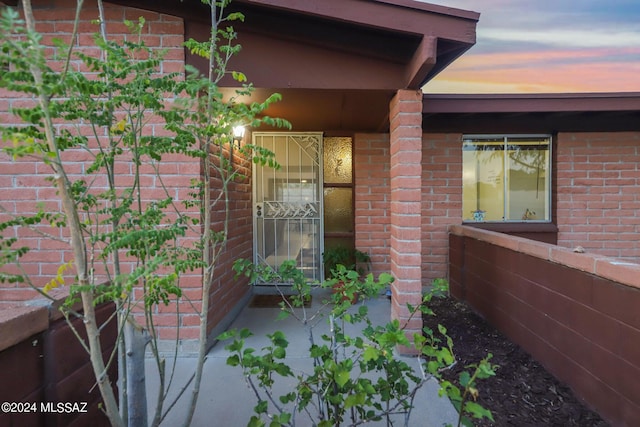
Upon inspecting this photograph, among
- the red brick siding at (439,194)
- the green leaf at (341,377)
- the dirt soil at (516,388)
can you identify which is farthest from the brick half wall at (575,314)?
the green leaf at (341,377)

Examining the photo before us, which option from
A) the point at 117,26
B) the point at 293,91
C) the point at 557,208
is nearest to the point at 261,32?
the point at 293,91

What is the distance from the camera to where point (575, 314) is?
2365 millimetres

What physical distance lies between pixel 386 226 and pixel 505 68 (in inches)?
153

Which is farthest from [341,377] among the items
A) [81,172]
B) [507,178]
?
[507,178]

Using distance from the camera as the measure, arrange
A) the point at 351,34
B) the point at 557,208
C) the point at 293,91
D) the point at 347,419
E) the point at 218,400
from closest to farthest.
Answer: the point at 347,419 < the point at 218,400 < the point at 351,34 < the point at 293,91 < the point at 557,208

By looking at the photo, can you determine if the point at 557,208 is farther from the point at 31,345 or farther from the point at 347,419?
the point at 31,345

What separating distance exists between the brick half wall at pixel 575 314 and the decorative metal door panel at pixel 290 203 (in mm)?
2466

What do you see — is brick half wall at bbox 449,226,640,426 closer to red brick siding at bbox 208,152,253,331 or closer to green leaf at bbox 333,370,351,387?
green leaf at bbox 333,370,351,387

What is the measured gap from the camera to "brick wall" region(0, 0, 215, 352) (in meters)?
2.81

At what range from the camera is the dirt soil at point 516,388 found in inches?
84.4

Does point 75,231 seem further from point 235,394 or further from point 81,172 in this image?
point 81,172

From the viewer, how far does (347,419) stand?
210cm

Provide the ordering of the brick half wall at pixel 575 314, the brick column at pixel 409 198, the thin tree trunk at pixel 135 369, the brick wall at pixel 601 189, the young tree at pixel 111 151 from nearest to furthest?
1. the young tree at pixel 111 151
2. the thin tree trunk at pixel 135 369
3. the brick half wall at pixel 575 314
4. the brick column at pixel 409 198
5. the brick wall at pixel 601 189

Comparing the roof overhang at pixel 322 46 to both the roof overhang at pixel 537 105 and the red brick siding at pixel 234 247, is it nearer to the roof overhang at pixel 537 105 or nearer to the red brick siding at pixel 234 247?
the red brick siding at pixel 234 247
